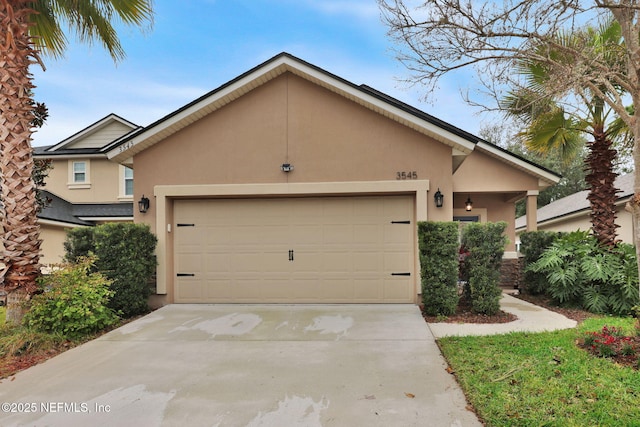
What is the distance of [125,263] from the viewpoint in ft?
22.2

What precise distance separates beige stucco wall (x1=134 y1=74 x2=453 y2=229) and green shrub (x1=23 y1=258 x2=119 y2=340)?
2274 mm

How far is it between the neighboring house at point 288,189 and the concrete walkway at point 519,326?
1.67m

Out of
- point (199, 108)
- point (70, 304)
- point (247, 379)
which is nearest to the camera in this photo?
point (247, 379)

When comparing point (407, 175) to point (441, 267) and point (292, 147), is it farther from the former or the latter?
point (292, 147)

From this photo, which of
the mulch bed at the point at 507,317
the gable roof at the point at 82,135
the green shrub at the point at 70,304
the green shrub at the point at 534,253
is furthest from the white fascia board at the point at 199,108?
the gable roof at the point at 82,135

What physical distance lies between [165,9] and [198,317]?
6285 millimetres

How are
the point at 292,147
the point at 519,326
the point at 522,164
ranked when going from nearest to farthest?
the point at 519,326 → the point at 292,147 → the point at 522,164

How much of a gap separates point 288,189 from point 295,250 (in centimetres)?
136

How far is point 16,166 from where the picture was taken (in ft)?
18.8

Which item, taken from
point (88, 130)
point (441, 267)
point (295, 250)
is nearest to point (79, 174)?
point (88, 130)

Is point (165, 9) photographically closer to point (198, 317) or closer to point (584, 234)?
point (198, 317)

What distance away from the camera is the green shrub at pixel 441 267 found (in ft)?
21.0

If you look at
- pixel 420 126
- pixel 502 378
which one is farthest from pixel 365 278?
pixel 502 378

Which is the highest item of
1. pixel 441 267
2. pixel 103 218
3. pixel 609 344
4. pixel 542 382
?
pixel 103 218
